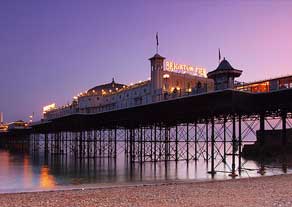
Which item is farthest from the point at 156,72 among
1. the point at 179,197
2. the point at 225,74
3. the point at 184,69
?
the point at 179,197

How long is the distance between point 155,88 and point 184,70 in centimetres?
476

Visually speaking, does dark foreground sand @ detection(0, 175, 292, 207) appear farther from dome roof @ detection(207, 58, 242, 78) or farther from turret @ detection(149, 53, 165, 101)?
turret @ detection(149, 53, 165, 101)

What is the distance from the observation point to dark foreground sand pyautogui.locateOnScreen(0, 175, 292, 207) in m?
16.2

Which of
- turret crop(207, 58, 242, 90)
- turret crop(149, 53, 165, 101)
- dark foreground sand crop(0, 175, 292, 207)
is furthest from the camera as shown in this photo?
turret crop(149, 53, 165, 101)

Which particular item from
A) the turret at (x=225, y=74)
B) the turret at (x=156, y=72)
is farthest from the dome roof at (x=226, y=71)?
the turret at (x=156, y=72)

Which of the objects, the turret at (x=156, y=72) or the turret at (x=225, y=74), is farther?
the turret at (x=156, y=72)

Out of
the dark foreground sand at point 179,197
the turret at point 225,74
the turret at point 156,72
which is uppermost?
the turret at point 156,72

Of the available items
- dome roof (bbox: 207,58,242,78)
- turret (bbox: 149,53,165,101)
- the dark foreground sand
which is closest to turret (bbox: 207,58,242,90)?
dome roof (bbox: 207,58,242,78)

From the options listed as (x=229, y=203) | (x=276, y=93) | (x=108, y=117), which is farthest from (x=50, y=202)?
(x=108, y=117)

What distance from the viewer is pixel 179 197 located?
58.3ft

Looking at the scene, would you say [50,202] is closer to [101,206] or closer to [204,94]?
[101,206]

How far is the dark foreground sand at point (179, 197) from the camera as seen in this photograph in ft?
53.0

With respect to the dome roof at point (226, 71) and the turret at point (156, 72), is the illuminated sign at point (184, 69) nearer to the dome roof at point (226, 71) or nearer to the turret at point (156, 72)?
the turret at point (156, 72)

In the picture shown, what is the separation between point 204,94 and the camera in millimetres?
31469
